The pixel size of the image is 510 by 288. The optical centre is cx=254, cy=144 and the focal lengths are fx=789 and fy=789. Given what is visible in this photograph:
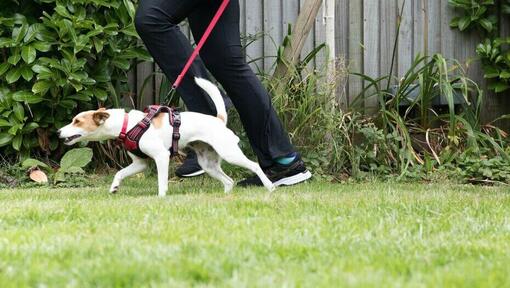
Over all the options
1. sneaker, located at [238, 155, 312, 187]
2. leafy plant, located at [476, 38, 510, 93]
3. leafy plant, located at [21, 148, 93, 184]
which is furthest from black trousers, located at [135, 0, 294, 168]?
leafy plant, located at [476, 38, 510, 93]

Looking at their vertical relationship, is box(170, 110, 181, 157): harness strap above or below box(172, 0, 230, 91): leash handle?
below

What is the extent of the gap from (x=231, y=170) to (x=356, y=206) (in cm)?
206

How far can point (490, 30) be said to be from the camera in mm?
6961

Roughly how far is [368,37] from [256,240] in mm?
4523

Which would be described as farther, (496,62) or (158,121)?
(496,62)

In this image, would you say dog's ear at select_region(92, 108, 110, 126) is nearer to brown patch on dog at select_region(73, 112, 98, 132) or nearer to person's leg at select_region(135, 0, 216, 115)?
→ brown patch on dog at select_region(73, 112, 98, 132)

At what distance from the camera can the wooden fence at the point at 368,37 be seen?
22.2 feet

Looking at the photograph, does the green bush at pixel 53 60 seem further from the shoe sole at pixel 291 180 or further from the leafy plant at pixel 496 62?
the leafy plant at pixel 496 62

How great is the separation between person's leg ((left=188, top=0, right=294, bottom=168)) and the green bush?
1233mm

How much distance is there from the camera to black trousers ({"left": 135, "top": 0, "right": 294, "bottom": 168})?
451cm

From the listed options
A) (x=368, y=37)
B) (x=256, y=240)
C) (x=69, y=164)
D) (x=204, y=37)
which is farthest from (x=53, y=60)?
(x=256, y=240)

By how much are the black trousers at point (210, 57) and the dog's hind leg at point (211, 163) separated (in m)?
0.27

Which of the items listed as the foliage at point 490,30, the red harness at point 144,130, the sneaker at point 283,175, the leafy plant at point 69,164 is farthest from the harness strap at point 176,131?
the foliage at point 490,30

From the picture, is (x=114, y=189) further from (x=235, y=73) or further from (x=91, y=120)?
(x=235, y=73)
